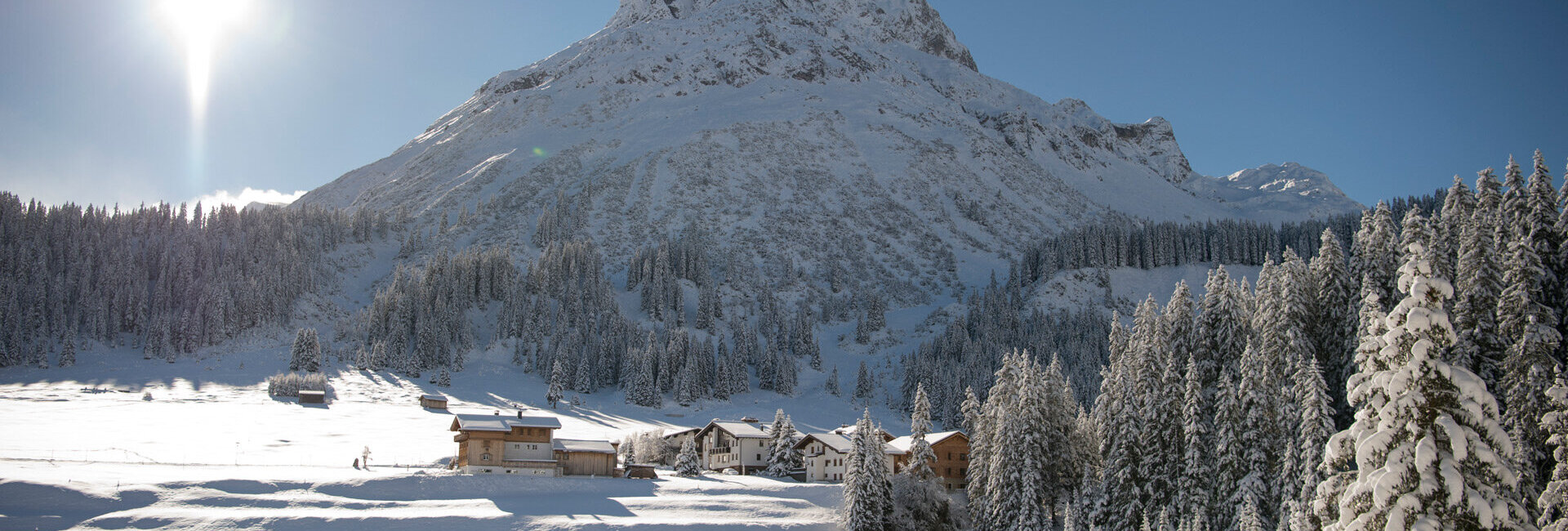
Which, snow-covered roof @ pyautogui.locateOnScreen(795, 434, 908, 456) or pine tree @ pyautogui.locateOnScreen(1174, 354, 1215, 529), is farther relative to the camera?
snow-covered roof @ pyautogui.locateOnScreen(795, 434, 908, 456)

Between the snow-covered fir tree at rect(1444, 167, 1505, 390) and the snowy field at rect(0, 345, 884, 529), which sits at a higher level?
the snow-covered fir tree at rect(1444, 167, 1505, 390)

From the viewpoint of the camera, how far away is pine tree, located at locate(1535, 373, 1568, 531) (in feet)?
66.4

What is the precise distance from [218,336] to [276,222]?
43327 mm

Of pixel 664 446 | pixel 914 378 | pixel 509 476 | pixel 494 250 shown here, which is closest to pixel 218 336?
pixel 494 250

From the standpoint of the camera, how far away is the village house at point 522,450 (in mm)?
61188

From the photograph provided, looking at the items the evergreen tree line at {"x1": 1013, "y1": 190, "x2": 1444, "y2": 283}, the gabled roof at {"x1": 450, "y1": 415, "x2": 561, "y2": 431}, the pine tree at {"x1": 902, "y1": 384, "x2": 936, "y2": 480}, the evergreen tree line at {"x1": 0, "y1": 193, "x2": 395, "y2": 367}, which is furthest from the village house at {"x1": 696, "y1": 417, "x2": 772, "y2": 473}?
the evergreen tree line at {"x1": 1013, "y1": 190, "x2": 1444, "y2": 283}

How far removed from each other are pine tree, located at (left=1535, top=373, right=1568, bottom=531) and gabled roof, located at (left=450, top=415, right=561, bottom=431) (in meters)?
53.9

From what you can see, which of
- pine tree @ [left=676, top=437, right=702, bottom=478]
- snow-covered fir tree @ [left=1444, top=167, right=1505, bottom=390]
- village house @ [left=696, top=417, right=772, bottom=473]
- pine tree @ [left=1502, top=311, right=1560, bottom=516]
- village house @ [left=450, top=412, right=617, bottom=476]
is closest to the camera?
pine tree @ [left=1502, top=311, right=1560, bottom=516]

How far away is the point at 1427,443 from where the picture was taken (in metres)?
11.0

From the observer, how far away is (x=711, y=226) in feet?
618

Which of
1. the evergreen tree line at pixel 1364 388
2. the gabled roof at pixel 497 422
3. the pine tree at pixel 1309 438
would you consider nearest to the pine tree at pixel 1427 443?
the evergreen tree line at pixel 1364 388

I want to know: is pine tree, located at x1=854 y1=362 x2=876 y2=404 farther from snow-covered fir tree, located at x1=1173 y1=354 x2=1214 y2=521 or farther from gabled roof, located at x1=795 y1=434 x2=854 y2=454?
snow-covered fir tree, located at x1=1173 y1=354 x2=1214 y2=521

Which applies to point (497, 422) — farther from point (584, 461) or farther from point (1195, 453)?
→ point (1195, 453)

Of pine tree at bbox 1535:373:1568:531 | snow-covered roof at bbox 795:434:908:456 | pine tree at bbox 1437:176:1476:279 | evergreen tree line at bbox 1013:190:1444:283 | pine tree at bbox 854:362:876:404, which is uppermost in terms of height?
evergreen tree line at bbox 1013:190:1444:283
